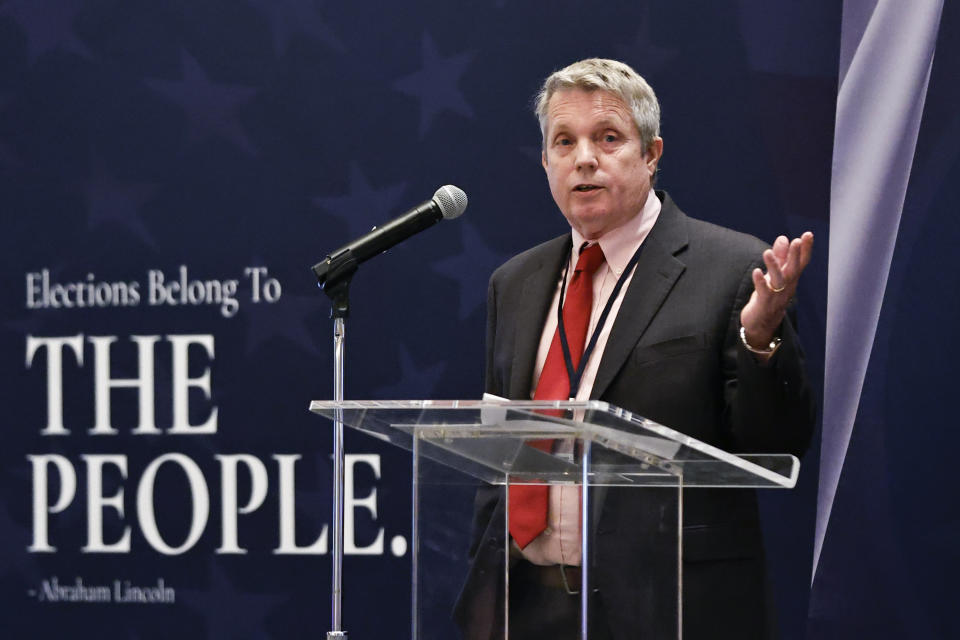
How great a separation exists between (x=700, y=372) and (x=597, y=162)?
522 mm

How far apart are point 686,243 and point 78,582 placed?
2263 mm

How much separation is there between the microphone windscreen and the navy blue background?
1.10 metres

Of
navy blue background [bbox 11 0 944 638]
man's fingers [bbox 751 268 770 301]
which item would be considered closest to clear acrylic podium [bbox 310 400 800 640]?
man's fingers [bbox 751 268 770 301]

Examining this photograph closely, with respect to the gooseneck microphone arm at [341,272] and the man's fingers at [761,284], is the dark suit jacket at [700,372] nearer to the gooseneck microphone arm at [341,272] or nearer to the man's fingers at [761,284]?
the man's fingers at [761,284]

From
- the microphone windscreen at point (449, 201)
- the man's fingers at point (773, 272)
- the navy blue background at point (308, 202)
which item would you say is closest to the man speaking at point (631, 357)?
the man's fingers at point (773, 272)

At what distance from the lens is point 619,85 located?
247 cm

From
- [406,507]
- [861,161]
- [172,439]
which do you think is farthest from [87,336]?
[861,161]

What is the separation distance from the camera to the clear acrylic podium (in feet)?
4.92

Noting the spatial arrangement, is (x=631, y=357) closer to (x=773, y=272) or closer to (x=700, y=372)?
(x=700, y=372)

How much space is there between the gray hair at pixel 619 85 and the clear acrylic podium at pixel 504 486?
1051 mm

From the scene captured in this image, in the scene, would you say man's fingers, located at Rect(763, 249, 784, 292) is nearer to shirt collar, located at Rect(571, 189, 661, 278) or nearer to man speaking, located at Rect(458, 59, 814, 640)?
man speaking, located at Rect(458, 59, 814, 640)

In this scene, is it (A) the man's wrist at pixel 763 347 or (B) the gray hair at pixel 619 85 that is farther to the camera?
(B) the gray hair at pixel 619 85

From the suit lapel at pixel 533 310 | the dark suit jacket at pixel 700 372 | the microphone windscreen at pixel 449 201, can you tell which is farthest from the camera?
the suit lapel at pixel 533 310

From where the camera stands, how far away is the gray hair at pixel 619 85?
2.47m
